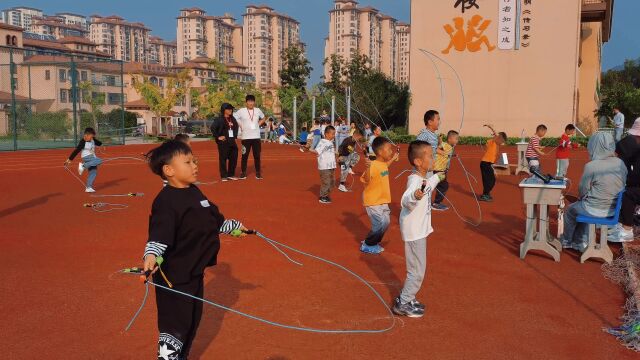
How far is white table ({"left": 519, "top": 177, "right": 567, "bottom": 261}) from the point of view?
6875mm

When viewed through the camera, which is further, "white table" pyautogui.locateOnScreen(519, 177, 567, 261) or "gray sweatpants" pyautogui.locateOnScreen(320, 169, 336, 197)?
"gray sweatpants" pyautogui.locateOnScreen(320, 169, 336, 197)

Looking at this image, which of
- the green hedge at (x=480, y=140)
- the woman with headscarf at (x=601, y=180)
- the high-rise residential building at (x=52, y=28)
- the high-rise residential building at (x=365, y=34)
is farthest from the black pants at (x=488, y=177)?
the high-rise residential building at (x=52, y=28)

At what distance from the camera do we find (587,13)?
31.4m

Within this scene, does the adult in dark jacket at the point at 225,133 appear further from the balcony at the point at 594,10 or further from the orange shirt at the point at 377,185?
the balcony at the point at 594,10

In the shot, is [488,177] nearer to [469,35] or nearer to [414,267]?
[414,267]

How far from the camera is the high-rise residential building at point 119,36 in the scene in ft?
535

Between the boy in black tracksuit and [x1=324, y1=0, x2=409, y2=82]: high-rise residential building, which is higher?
[x1=324, y1=0, x2=409, y2=82]: high-rise residential building

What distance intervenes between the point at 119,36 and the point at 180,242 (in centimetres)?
17701

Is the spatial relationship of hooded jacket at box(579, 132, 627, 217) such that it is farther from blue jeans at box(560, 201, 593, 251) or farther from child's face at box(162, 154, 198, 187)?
child's face at box(162, 154, 198, 187)

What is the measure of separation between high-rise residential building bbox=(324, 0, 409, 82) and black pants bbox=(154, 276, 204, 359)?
122 meters

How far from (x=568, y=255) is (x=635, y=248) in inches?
Result: 36.0

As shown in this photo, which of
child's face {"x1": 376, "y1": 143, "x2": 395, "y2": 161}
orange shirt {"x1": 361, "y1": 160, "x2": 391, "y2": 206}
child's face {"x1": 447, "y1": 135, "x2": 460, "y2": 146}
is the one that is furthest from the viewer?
child's face {"x1": 447, "y1": 135, "x2": 460, "y2": 146}

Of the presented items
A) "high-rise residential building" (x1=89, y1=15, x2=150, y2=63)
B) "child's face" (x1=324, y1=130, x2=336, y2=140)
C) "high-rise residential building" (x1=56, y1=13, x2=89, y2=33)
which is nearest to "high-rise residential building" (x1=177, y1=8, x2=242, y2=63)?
"high-rise residential building" (x1=89, y1=15, x2=150, y2=63)

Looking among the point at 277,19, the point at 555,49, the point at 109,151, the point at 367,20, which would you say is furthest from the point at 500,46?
the point at 277,19
